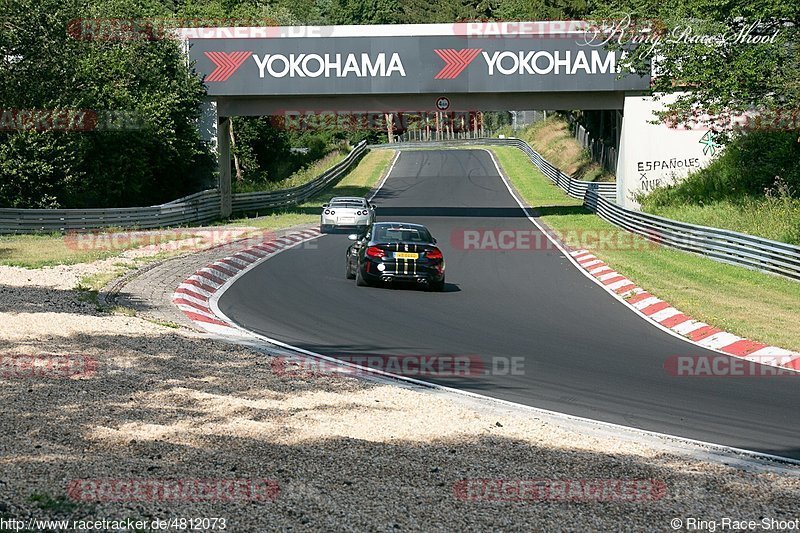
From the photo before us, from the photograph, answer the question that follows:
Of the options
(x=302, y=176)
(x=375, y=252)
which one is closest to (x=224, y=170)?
(x=302, y=176)

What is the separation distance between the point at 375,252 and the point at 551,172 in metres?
47.6

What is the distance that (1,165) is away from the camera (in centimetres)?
3478

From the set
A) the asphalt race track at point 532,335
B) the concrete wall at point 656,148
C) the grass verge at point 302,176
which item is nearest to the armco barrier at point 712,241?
the concrete wall at point 656,148

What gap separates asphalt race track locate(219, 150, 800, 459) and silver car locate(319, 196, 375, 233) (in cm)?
562

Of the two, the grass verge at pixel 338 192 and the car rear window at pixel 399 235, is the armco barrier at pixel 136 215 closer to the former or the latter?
the grass verge at pixel 338 192

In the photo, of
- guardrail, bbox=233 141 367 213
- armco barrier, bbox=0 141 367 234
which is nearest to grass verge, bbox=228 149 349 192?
guardrail, bbox=233 141 367 213

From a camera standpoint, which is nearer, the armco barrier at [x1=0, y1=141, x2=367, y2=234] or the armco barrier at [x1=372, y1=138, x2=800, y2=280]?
the armco barrier at [x1=372, y1=138, x2=800, y2=280]

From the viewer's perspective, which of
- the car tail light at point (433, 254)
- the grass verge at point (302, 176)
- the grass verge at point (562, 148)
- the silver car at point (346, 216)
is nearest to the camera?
the car tail light at point (433, 254)

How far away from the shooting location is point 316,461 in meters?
7.89

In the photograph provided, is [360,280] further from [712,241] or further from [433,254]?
[712,241]

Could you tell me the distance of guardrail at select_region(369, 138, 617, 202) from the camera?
157 feet

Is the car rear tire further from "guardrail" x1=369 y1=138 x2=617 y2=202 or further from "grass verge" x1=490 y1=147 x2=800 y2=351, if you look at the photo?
"guardrail" x1=369 y1=138 x2=617 y2=202

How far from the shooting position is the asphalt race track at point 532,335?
35.2 feet

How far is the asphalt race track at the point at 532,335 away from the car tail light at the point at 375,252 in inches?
29.3
